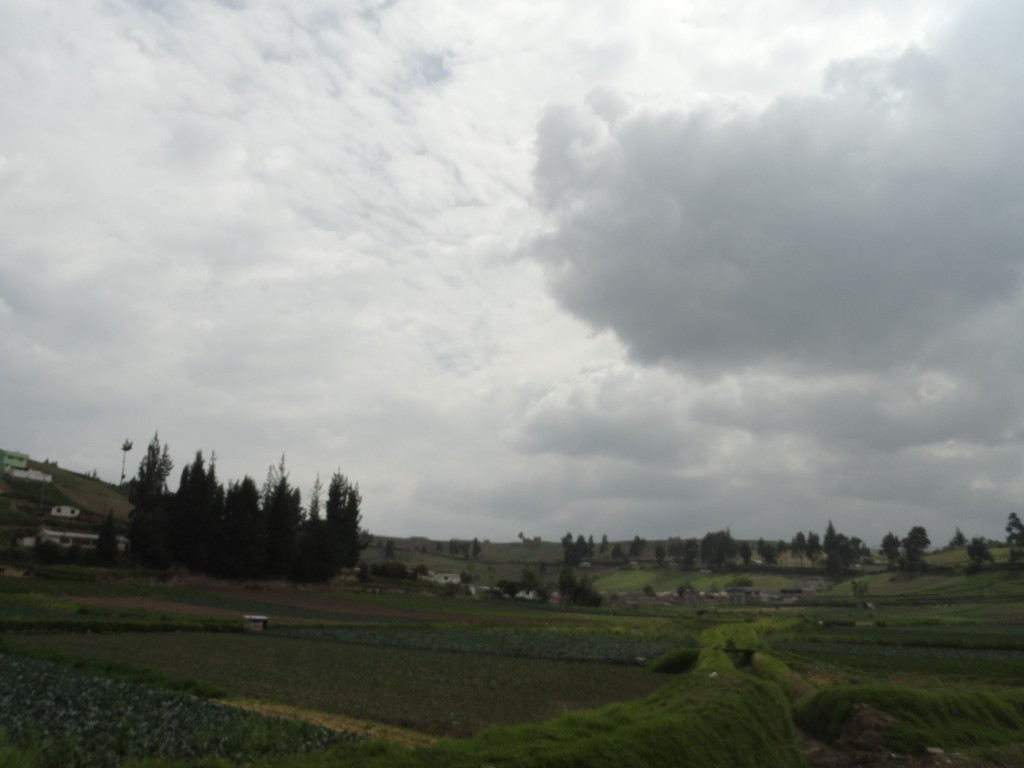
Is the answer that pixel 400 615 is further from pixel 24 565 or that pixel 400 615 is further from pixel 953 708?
pixel 953 708

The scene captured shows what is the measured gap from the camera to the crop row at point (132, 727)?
1527 centimetres

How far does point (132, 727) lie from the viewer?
17312mm

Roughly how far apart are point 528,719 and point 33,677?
56.1 feet

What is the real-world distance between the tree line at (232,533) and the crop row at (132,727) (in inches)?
3411

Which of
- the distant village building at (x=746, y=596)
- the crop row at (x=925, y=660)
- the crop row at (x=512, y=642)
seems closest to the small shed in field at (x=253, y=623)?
the crop row at (x=512, y=642)

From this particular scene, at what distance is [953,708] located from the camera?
26.3m

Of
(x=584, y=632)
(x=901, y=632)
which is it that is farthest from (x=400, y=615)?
(x=901, y=632)

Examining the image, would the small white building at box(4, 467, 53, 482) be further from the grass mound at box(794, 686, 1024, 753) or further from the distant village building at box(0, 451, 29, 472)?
the grass mound at box(794, 686, 1024, 753)

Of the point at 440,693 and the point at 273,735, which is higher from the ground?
the point at 273,735

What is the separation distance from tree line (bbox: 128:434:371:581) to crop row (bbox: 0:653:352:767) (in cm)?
8664

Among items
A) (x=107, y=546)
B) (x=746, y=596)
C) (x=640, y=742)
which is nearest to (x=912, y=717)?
(x=640, y=742)

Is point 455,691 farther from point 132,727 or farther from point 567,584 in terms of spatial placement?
point 567,584

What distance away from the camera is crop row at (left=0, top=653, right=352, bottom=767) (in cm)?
1527

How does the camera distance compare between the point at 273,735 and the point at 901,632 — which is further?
the point at 901,632
